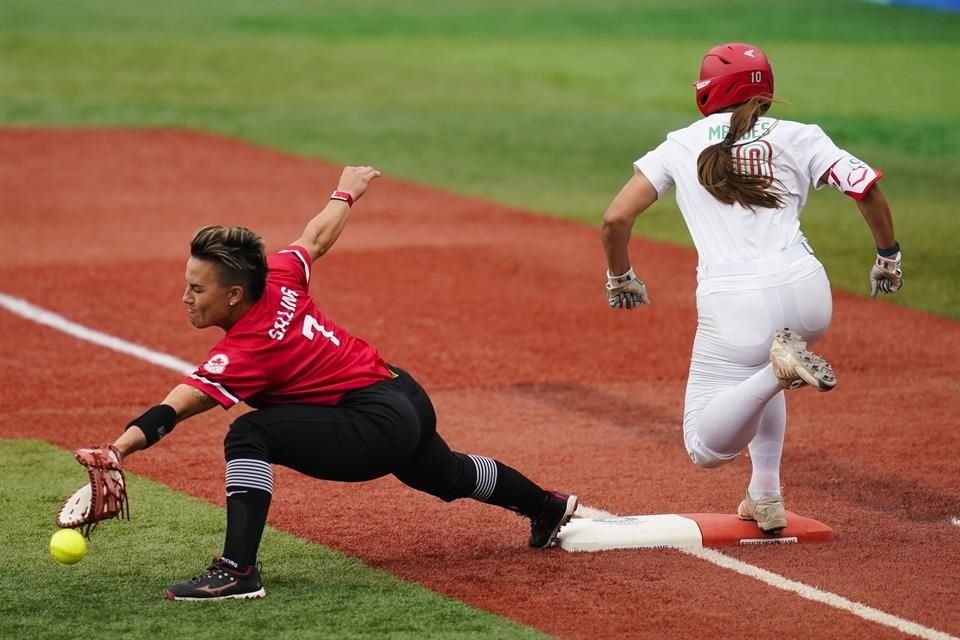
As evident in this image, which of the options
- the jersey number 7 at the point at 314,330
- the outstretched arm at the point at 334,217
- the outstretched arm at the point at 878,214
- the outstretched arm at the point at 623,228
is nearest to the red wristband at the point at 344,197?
the outstretched arm at the point at 334,217

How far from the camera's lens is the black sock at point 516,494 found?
235 inches

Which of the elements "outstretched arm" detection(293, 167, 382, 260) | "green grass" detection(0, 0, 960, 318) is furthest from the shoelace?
"green grass" detection(0, 0, 960, 318)

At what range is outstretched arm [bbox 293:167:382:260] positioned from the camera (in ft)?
19.9

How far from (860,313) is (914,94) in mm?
12525

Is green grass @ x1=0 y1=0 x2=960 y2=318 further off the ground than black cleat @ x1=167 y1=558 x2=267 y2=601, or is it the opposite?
green grass @ x1=0 y1=0 x2=960 y2=318

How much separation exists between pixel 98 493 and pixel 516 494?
1.61 m

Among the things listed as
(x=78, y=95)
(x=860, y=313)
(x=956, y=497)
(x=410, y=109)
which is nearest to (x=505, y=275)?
(x=860, y=313)

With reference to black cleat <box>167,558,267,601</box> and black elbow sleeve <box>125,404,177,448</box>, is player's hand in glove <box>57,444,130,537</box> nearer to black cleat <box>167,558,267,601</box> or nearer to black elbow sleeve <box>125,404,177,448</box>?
black elbow sleeve <box>125,404,177,448</box>

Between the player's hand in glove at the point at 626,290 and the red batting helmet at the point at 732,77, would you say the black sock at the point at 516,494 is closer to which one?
the player's hand in glove at the point at 626,290

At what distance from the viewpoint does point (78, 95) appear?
21266 mm

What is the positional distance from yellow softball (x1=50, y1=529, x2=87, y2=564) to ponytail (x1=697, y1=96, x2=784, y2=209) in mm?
2539

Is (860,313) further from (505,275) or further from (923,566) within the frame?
(923,566)

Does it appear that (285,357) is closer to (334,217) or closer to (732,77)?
(334,217)

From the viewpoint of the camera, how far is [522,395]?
8.73 meters
